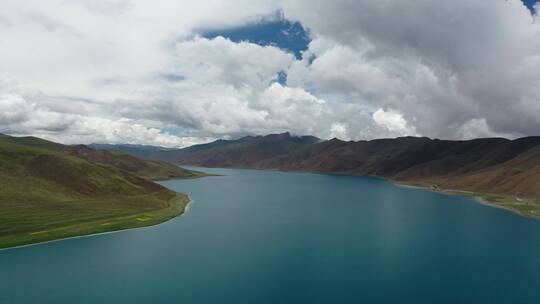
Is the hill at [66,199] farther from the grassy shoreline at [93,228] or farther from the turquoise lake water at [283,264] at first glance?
the turquoise lake water at [283,264]

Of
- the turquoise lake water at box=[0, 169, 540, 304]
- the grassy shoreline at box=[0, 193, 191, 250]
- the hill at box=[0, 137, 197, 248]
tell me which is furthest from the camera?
the hill at box=[0, 137, 197, 248]

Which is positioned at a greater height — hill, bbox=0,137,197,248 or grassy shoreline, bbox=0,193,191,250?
hill, bbox=0,137,197,248

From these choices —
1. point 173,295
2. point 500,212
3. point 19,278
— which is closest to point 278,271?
point 173,295

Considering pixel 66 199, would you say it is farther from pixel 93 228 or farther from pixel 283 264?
pixel 283 264

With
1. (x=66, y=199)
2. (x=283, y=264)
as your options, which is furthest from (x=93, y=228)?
(x=283, y=264)

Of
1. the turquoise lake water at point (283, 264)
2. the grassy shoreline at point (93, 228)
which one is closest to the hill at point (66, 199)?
the grassy shoreline at point (93, 228)

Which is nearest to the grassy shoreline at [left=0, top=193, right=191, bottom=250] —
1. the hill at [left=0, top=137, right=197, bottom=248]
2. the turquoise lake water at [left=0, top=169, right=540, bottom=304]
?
the hill at [left=0, top=137, right=197, bottom=248]

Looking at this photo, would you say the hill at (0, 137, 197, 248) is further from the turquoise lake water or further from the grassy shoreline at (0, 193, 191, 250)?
the turquoise lake water

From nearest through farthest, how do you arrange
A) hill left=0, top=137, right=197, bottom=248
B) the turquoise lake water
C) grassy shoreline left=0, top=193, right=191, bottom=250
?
the turquoise lake water, grassy shoreline left=0, top=193, right=191, bottom=250, hill left=0, top=137, right=197, bottom=248
